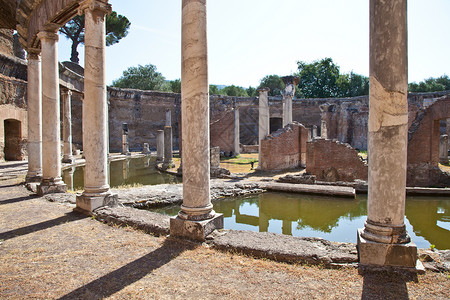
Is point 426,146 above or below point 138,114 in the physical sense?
below

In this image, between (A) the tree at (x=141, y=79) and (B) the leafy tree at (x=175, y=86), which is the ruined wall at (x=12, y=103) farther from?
(B) the leafy tree at (x=175, y=86)

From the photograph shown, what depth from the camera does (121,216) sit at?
5383mm

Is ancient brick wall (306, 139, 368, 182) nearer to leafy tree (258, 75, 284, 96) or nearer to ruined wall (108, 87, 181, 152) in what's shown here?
ruined wall (108, 87, 181, 152)

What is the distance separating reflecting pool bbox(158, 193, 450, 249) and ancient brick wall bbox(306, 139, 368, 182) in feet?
11.5

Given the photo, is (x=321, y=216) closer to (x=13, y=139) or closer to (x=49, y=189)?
(x=49, y=189)

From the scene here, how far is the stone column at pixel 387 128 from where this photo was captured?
343cm

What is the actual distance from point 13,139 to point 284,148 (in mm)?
15113

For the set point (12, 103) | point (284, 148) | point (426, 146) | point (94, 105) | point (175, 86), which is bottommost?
point (284, 148)

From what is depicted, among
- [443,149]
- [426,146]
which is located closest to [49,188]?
[426,146]

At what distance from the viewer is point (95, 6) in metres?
5.82

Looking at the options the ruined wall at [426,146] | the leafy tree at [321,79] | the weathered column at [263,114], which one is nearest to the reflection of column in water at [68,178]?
the weathered column at [263,114]

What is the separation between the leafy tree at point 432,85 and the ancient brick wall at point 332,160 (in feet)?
134

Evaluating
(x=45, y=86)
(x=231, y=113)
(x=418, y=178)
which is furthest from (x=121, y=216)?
(x=231, y=113)

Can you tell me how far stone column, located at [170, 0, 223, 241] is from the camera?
4.36 m
